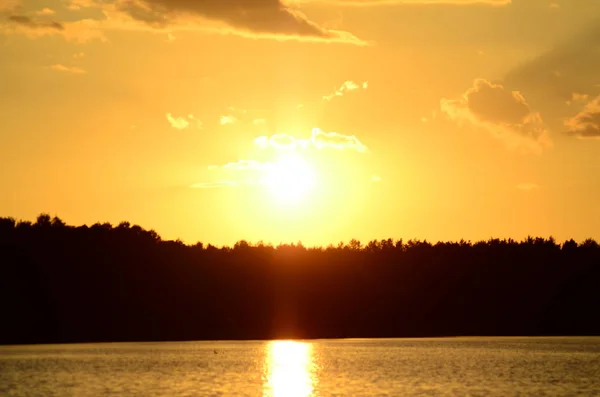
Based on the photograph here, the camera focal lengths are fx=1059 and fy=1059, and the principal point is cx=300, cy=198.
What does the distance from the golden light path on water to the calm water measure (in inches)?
3.6

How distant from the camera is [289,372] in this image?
91375 mm

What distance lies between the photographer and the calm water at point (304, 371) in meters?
71.9

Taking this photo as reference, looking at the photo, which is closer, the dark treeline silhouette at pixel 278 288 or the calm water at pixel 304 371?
the calm water at pixel 304 371

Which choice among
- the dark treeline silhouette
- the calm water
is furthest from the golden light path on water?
the dark treeline silhouette

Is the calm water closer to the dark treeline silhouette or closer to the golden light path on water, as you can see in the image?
the golden light path on water

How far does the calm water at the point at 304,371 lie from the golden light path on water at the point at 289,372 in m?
0.09

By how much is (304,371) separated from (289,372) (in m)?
1.60

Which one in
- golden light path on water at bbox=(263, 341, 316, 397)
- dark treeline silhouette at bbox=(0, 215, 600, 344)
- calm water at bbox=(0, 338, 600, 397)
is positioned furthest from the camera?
dark treeline silhouette at bbox=(0, 215, 600, 344)

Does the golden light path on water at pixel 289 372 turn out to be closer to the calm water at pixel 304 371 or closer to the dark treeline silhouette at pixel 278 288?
the calm water at pixel 304 371

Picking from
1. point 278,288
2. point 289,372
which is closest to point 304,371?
point 289,372

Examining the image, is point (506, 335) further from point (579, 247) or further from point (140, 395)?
point (140, 395)

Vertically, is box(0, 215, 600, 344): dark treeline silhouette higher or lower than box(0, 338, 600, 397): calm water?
higher

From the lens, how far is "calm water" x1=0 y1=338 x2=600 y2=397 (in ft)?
236

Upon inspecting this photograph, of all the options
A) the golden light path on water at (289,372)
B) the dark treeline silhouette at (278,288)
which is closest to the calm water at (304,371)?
the golden light path on water at (289,372)
